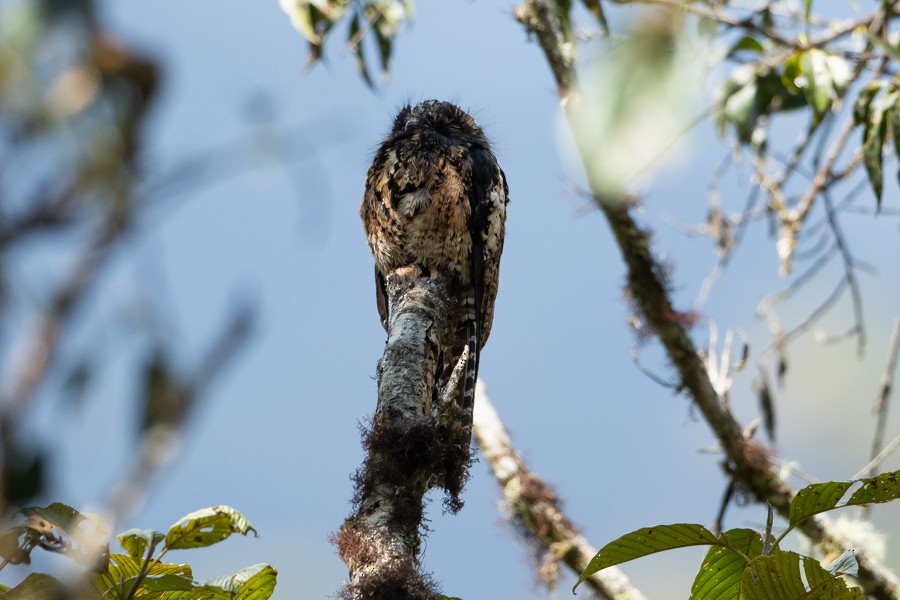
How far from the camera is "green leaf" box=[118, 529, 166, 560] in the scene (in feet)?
6.70

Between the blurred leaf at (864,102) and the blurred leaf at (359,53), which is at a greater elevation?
the blurred leaf at (359,53)

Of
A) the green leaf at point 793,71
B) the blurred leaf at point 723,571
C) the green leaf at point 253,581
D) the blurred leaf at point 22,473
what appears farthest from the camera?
the green leaf at point 793,71

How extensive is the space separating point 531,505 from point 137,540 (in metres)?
4.18

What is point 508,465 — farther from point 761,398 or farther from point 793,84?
point 793,84

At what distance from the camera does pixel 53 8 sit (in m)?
1.01

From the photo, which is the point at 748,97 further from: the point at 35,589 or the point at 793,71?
the point at 35,589

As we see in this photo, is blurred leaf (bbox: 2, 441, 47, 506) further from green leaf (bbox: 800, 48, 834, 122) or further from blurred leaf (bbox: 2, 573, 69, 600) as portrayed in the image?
green leaf (bbox: 800, 48, 834, 122)

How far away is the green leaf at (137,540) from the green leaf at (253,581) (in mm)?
150

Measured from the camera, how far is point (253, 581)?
213 centimetres

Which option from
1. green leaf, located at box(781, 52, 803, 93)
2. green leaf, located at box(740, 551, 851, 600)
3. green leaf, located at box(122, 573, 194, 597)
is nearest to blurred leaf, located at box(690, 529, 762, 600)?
green leaf, located at box(740, 551, 851, 600)

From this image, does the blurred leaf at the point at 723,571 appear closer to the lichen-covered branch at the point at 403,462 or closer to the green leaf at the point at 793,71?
the lichen-covered branch at the point at 403,462

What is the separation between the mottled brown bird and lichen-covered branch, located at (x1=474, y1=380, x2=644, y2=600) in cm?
219

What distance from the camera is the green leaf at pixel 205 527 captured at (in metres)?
2.14

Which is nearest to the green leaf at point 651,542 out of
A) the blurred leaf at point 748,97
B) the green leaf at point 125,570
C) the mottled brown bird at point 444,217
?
the green leaf at point 125,570
